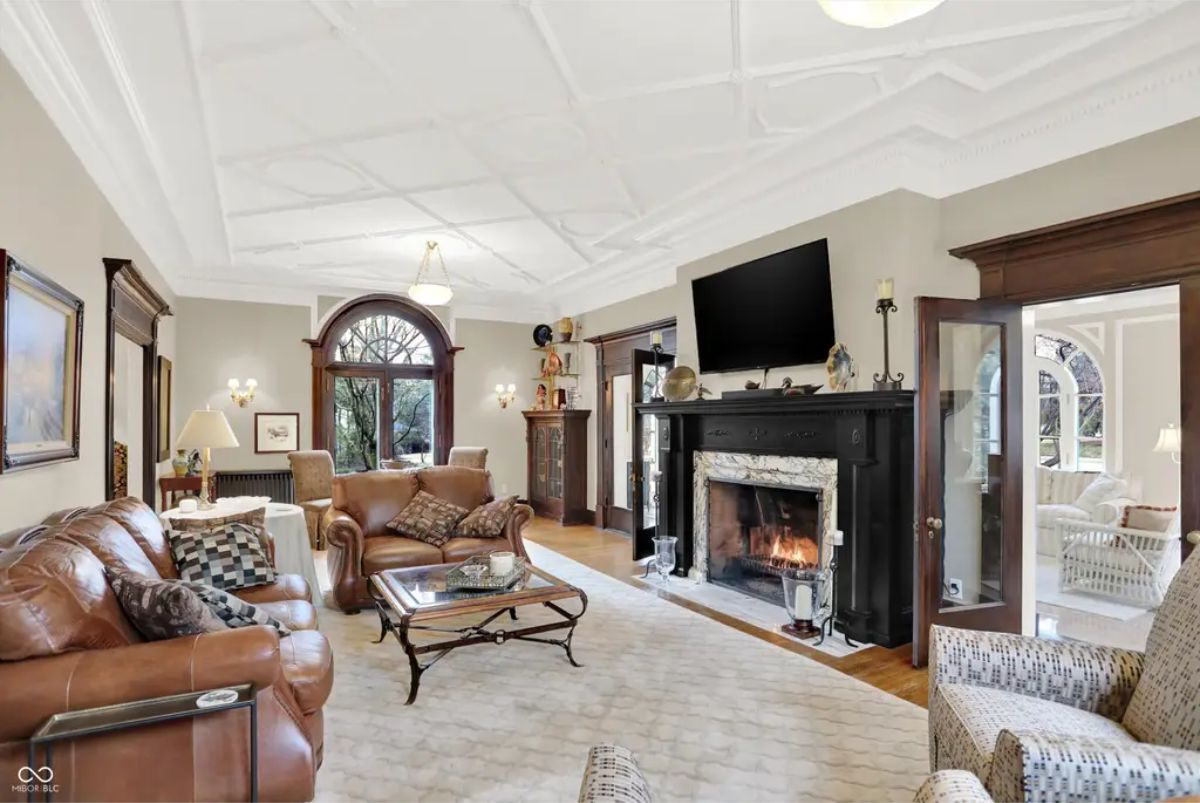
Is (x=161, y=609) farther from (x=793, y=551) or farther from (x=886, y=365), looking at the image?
(x=793, y=551)

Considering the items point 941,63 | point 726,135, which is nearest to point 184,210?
point 726,135

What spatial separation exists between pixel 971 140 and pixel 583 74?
229cm

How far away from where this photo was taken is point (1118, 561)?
4672 millimetres

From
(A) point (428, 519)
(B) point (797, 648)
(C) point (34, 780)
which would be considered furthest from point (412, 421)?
(C) point (34, 780)

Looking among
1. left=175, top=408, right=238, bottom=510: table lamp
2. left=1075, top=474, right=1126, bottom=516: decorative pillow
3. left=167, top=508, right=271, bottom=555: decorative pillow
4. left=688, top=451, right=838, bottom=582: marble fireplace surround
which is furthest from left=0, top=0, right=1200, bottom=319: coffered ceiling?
left=1075, top=474, right=1126, bottom=516: decorative pillow

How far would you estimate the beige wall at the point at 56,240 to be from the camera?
7.98 feet

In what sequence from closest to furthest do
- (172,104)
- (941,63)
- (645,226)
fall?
(941,63)
(172,104)
(645,226)

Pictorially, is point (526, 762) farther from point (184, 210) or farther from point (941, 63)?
point (184, 210)

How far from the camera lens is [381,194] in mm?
4852

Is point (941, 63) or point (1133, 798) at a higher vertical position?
point (941, 63)

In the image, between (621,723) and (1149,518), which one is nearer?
(621,723)

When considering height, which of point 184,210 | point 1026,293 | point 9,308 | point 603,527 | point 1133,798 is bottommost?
point 603,527

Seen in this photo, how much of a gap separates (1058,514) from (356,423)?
7.84 m

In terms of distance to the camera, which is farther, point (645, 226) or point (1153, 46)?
point (645, 226)
